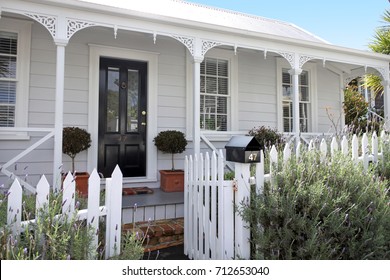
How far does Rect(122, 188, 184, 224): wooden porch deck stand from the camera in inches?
158

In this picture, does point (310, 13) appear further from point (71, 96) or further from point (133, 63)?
point (71, 96)

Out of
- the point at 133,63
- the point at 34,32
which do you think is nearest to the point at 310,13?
the point at 133,63

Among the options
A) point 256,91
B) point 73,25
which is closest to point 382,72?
point 256,91

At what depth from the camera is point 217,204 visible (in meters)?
2.73

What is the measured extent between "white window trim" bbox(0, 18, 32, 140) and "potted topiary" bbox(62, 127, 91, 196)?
0.70m

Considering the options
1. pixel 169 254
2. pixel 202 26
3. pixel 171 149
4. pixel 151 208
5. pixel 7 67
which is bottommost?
pixel 169 254

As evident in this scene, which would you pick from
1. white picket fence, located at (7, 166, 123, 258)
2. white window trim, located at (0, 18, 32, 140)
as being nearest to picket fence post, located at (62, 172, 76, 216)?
white picket fence, located at (7, 166, 123, 258)

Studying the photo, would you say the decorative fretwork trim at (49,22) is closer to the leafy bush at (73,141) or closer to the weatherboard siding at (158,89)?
the weatherboard siding at (158,89)

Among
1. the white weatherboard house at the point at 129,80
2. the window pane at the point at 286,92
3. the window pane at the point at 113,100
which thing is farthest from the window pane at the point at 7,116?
the window pane at the point at 286,92

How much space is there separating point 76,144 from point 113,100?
1212 mm

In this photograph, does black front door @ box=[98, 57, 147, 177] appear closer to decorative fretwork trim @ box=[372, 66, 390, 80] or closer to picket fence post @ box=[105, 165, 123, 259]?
picket fence post @ box=[105, 165, 123, 259]

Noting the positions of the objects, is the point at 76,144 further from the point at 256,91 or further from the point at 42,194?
the point at 256,91

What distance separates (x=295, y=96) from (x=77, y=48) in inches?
171

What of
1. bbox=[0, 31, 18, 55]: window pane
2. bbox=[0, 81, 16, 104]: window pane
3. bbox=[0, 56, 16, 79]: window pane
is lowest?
bbox=[0, 81, 16, 104]: window pane
